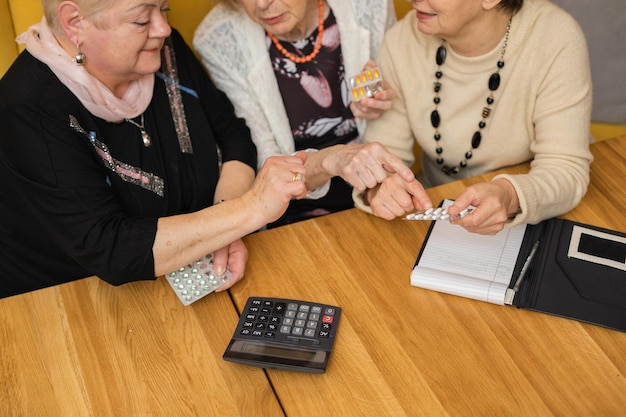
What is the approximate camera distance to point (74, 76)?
1300 mm

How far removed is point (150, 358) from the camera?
3.78 feet

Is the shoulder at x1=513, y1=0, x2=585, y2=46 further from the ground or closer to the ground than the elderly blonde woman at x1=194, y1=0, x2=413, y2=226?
further from the ground

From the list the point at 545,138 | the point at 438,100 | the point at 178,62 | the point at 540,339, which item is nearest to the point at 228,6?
the point at 178,62

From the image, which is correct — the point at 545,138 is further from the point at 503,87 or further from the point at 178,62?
the point at 178,62

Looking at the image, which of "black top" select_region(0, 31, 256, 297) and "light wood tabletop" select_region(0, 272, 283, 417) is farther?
"black top" select_region(0, 31, 256, 297)

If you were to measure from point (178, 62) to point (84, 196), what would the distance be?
0.44m

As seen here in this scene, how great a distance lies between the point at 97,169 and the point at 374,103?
2.02 ft

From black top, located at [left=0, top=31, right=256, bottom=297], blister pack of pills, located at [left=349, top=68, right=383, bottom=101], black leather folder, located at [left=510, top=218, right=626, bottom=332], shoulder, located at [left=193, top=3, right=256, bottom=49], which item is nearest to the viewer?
black leather folder, located at [left=510, top=218, right=626, bottom=332]

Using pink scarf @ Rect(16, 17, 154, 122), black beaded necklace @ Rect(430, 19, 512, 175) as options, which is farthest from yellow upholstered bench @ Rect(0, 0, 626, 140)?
black beaded necklace @ Rect(430, 19, 512, 175)

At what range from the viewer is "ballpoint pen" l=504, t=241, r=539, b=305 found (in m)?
1.20

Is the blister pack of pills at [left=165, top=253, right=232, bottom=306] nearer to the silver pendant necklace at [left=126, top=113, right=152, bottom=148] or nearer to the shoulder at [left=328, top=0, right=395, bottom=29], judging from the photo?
the silver pendant necklace at [left=126, top=113, right=152, bottom=148]

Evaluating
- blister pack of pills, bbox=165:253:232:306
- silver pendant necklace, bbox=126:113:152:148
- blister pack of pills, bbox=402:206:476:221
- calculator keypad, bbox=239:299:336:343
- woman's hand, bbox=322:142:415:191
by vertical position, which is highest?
silver pendant necklace, bbox=126:113:152:148

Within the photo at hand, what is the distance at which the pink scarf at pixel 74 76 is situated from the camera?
1.29 m

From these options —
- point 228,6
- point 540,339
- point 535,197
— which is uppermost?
point 228,6
